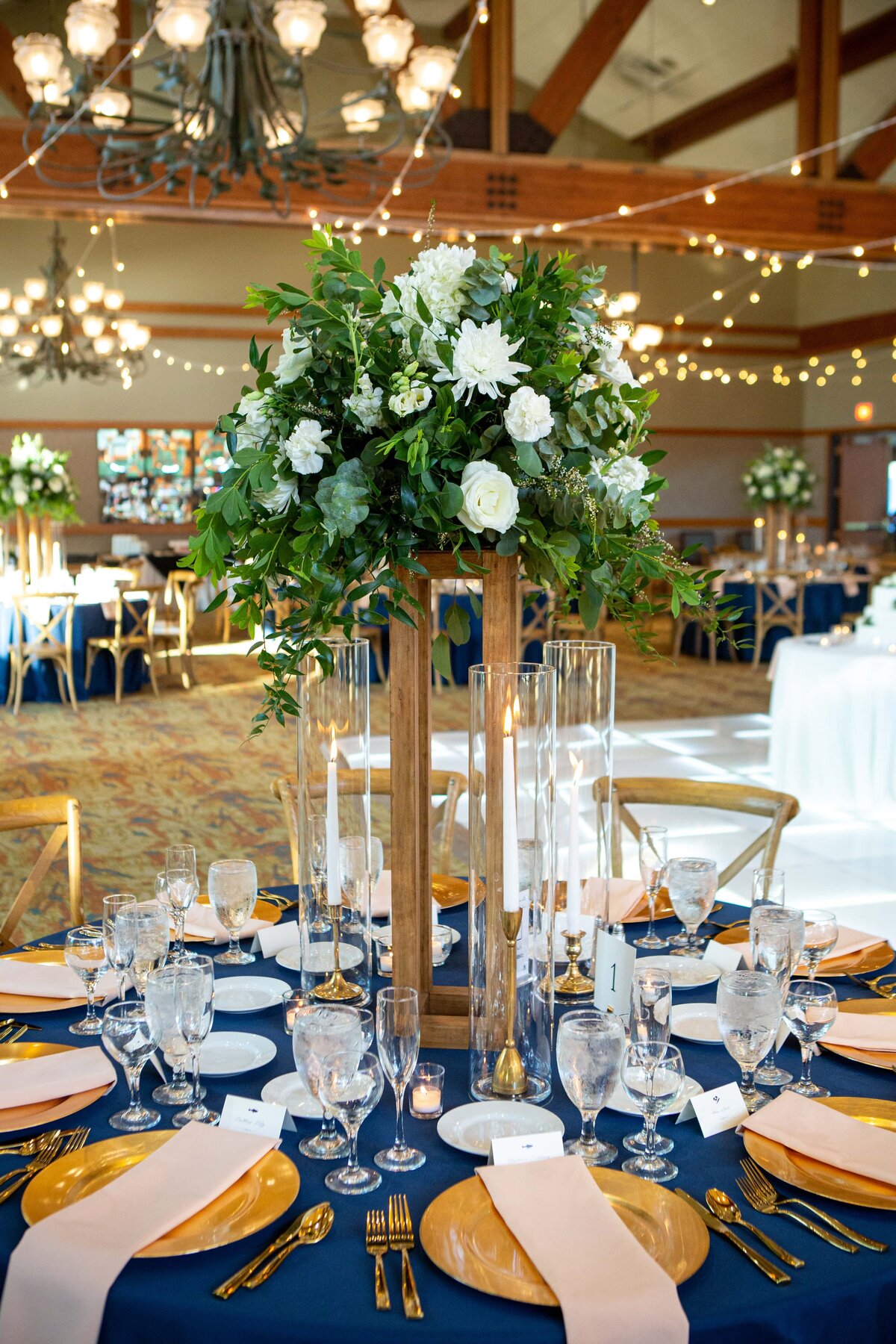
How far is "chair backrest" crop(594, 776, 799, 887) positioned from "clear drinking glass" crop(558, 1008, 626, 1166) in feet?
4.59

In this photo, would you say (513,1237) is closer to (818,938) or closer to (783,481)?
(818,938)

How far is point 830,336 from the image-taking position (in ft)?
55.6

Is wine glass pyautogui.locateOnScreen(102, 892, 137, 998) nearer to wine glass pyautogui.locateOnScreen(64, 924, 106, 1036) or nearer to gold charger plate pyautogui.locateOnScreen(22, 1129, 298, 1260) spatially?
wine glass pyautogui.locateOnScreen(64, 924, 106, 1036)

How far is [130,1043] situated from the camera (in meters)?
1.48

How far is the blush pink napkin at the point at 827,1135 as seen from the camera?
1408 mm

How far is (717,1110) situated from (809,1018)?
A: 0.20m

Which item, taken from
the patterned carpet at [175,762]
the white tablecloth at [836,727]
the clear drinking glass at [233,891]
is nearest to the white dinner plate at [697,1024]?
the clear drinking glass at [233,891]

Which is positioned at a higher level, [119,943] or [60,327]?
[60,327]

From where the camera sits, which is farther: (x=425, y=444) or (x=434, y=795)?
(x=434, y=795)

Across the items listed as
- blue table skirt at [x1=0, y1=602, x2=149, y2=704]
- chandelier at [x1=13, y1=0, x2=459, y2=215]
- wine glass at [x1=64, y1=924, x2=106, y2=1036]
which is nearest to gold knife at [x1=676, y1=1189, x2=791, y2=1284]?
wine glass at [x1=64, y1=924, x2=106, y2=1036]

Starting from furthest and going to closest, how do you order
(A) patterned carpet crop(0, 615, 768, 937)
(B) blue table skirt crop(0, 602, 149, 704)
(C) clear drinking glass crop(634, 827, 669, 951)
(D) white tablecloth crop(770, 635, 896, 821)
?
(B) blue table skirt crop(0, 602, 149, 704)
(D) white tablecloth crop(770, 635, 896, 821)
(A) patterned carpet crop(0, 615, 768, 937)
(C) clear drinking glass crop(634, 827, 669, 951)

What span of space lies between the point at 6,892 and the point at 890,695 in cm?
423

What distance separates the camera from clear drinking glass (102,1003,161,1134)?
148 centimetres

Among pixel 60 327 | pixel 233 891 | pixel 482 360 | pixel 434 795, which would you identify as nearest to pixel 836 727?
A: pixel 434 795
